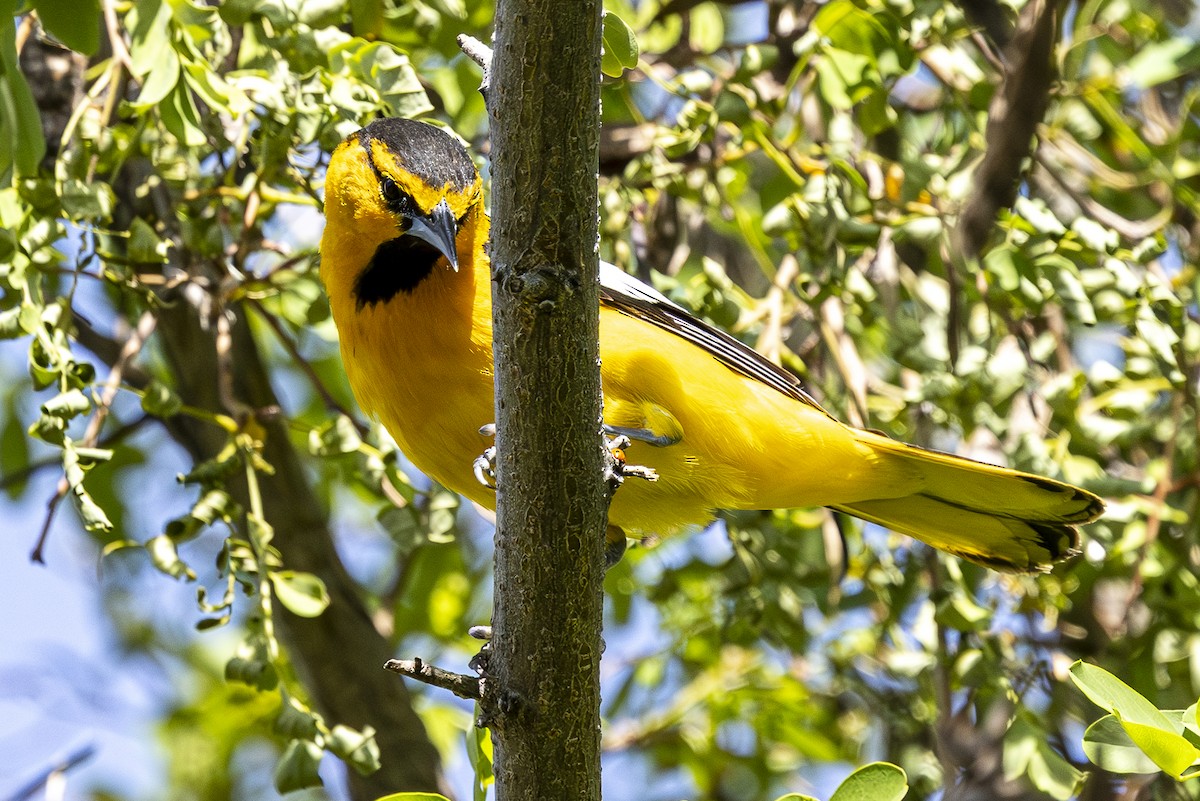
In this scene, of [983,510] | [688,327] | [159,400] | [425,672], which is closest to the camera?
[425,672]

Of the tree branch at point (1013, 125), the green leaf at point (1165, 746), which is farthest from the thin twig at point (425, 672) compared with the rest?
the tree branch at point (1013, 125)

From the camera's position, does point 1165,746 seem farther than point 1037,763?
No

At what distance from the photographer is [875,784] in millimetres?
2020

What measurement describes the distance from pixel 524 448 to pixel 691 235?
7.03 feet

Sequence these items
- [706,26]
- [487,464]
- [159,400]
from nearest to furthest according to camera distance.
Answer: [487,464], [159,400], [706,26]

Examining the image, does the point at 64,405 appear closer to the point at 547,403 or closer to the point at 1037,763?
the point at 547,403

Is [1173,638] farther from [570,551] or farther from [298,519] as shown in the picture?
[298,519]

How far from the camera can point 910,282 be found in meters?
3.92

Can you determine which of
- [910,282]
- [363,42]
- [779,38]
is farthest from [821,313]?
[363,42]

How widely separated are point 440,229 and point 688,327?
0.65 m

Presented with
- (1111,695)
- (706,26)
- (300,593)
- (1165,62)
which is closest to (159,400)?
(300,593)

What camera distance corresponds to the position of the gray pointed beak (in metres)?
2.64

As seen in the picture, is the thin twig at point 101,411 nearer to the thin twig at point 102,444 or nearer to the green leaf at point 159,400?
the green leaf at point 159,400

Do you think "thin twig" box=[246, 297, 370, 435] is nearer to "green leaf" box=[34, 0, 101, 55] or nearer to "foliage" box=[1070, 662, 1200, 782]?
"green leaf" box=[34, 0, 101, 55]
